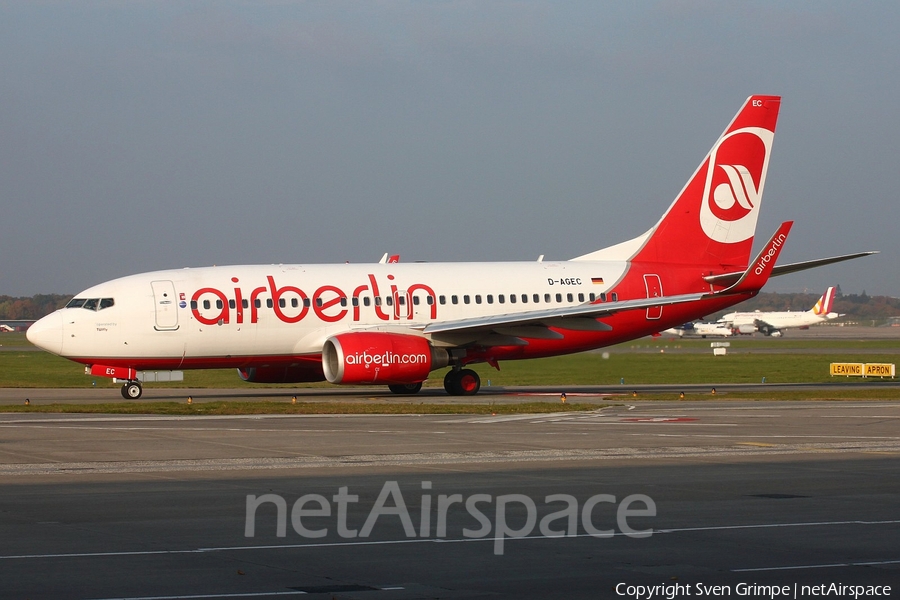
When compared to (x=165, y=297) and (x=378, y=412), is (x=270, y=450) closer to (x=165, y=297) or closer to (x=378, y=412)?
(x=378, y=412)

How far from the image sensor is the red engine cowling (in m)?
31.7

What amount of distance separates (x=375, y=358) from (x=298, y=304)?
2.96 meters

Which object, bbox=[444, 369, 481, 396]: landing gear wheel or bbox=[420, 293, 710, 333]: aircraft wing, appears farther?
bbox=[444, 369, 481, 396]: landing gear wheel

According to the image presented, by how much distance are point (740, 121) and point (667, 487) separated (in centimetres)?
2606

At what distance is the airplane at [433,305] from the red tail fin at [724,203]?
0.04 m

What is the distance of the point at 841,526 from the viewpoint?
1105cm

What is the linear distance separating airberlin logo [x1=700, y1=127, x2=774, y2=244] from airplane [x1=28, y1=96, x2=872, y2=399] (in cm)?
5

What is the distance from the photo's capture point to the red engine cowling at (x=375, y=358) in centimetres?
3172

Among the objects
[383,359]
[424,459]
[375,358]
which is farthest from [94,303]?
[424,459]

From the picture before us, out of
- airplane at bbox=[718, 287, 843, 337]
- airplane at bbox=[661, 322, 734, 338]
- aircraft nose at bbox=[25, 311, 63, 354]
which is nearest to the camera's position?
aircraft nose at bbox=[25, 311, 63, 354]

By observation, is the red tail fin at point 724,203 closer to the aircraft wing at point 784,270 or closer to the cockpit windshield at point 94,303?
the aircraft wing at point 784,270

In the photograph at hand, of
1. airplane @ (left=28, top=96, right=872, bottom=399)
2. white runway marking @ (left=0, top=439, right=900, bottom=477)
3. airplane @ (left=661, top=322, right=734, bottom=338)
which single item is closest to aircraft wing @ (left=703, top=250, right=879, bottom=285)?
airplane @ (left=28, top=96, right=872, bottom=399)

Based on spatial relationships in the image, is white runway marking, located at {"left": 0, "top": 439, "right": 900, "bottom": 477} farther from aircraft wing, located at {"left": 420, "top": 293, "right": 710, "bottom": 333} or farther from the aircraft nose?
the aircraft nose

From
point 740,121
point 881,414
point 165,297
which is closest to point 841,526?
point 881,414
